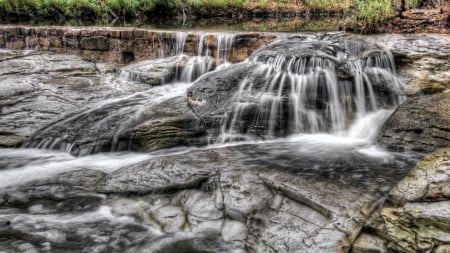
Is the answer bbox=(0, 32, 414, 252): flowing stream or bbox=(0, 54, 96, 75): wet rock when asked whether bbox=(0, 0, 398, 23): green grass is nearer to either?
bbox=(0, 54, 96, 75): wet rock

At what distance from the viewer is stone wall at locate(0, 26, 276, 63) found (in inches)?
357

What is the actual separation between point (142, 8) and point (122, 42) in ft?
23.5

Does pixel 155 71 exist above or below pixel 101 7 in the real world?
below

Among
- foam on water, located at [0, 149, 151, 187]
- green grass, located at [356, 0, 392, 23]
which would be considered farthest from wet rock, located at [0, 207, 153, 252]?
green grass, located at [356, 0, 392, 23]

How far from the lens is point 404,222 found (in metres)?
3.01

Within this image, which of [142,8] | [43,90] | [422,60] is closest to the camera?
[422,60]

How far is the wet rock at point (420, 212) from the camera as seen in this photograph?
285cm

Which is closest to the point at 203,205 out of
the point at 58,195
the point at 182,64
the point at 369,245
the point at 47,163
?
the point at 369,245

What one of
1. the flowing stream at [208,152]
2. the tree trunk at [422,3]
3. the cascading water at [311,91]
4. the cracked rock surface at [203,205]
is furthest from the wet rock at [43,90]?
the tree trunk at [422,3]

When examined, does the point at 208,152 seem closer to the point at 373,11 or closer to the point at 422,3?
the point at 373,11

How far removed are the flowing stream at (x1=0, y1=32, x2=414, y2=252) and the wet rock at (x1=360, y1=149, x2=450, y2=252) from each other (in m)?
0.39

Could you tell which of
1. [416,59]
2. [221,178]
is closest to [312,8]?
[416,59]

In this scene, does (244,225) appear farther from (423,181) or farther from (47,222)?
(47,222)

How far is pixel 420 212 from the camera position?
303 cm
